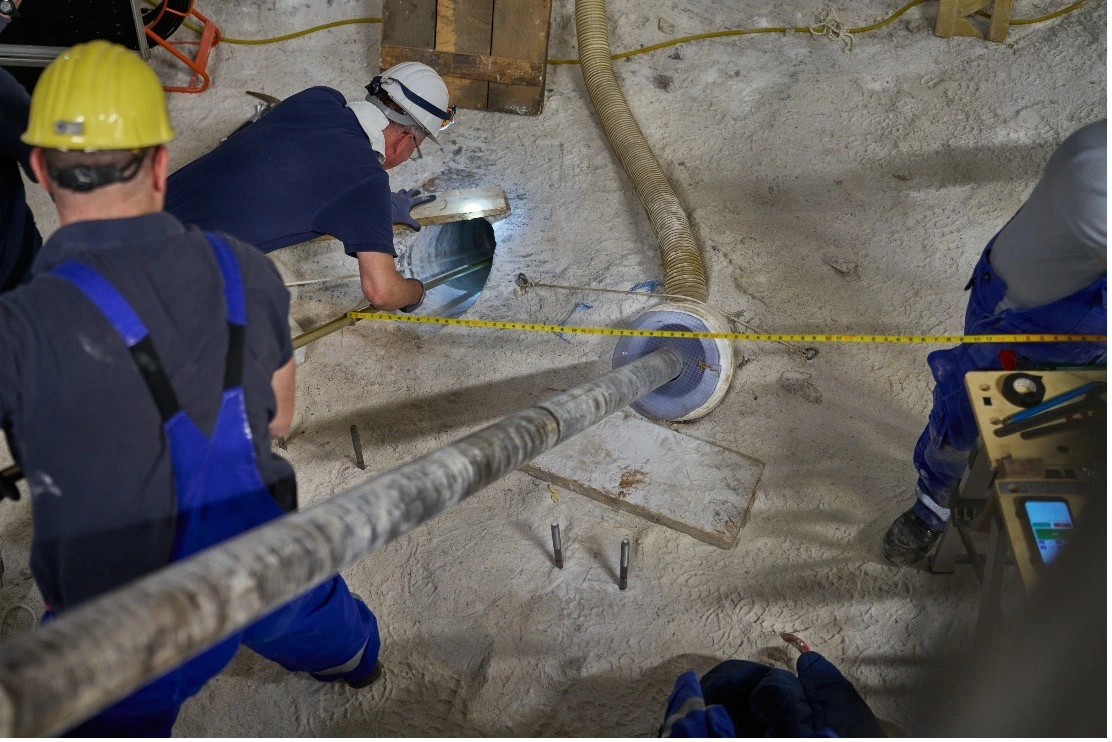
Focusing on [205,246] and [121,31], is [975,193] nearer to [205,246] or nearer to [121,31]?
[205,246]

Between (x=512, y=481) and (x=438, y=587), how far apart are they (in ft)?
2.09

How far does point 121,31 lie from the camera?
568 cm

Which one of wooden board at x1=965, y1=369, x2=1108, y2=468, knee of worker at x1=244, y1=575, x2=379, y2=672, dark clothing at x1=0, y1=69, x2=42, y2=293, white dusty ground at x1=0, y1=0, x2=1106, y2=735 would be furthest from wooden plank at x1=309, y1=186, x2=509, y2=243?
wooden board at x1=965, y1=369, x2=1108, y2=468

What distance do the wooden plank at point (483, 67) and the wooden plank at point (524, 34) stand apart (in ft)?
0.11

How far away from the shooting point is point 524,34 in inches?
225

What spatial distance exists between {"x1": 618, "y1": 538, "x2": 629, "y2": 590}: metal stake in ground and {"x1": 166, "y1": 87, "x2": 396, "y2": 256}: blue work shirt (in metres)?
1.54

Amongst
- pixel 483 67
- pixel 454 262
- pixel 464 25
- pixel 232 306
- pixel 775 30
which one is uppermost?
pixel 775 30

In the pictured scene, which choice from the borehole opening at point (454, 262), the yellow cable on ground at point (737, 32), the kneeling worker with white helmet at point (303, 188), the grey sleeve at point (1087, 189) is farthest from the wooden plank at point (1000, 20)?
the kneeling worker with white helmet at point (303, 188)

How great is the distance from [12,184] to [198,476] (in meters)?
1.65

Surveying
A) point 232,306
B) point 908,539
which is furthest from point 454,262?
point 232,306

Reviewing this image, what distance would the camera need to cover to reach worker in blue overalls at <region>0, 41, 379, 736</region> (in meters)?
1.92

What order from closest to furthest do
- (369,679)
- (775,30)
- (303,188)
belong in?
(369,679) < (303,188) < (775,30)

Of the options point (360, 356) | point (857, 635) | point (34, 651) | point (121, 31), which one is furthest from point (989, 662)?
point (121, 31)

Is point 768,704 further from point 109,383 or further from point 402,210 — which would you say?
point 402,210
